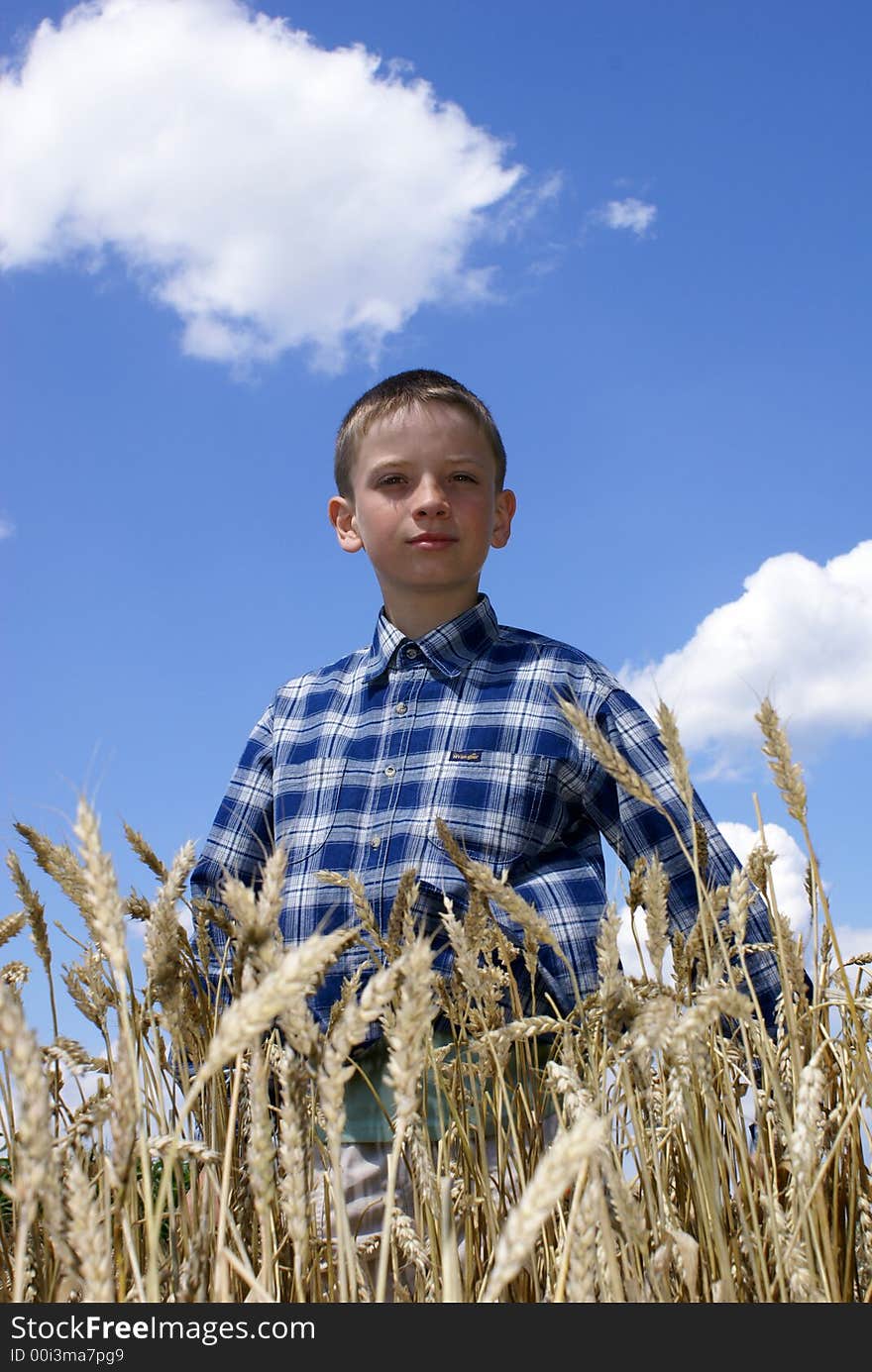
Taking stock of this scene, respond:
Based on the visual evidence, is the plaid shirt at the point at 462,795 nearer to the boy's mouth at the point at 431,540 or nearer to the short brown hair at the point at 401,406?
the boy's mouth at the point at 431,540

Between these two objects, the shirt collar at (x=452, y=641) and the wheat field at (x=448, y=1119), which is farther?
the shirt collar at (x=452, y=641)

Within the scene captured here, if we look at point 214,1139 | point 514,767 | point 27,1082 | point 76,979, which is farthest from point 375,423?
point 27,1082

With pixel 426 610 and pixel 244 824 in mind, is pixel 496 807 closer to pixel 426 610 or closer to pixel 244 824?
pixel 426 610

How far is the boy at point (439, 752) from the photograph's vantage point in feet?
7.15

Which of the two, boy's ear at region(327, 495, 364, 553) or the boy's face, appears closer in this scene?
the boy's face

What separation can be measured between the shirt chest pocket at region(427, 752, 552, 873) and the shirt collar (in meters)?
0.30

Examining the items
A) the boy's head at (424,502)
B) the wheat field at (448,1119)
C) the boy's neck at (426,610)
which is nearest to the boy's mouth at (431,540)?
the boy's head at (424,502)

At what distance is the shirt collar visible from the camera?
8.25 feet

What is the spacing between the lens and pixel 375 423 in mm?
2680

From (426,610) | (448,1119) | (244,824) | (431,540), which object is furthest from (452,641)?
(448,1119)

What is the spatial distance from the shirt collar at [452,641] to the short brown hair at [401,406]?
0.45 m

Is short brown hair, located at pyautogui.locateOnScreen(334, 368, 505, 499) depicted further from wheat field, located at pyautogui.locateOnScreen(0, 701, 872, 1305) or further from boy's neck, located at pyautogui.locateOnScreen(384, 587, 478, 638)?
wheat field, located at pyautogui.locateOnScreen(0, 701, 872, 1305)

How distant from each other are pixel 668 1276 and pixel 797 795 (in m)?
0.61

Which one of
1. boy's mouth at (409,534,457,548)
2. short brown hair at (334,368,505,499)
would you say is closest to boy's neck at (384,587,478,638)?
boy's mouth at (409,534,457,548)
